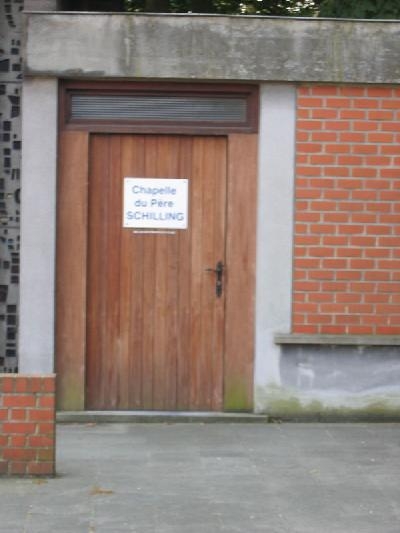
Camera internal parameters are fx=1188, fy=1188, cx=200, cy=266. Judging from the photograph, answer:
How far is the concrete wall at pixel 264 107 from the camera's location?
31.2 ft

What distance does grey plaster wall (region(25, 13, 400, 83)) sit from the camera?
31.2 ft

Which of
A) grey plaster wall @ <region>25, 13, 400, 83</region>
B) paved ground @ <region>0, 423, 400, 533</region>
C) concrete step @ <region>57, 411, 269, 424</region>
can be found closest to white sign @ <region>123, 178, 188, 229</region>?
grey plaster wall @ <region>25, 13, 400, 83</region>

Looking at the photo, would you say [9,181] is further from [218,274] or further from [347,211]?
[347,211]

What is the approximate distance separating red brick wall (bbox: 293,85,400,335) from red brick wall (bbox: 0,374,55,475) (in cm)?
285

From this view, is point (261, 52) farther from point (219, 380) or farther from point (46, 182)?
point (219, 380)

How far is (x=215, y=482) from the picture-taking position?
25.1 feet

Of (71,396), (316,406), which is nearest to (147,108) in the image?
(71,396)

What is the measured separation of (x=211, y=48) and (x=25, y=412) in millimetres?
3590

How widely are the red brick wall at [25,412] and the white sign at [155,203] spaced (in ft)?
8.38

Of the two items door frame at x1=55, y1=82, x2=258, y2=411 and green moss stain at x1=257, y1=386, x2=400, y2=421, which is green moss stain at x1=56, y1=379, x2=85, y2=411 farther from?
green moss stain at x1=257, y1=386, x2=400, y2=421

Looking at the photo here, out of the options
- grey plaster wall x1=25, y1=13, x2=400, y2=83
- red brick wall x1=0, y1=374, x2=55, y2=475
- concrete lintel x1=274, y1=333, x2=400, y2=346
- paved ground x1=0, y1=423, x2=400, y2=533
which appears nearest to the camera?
paved ground x1=0, y1=423, x2=400, y2=533

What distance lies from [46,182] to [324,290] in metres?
2.42

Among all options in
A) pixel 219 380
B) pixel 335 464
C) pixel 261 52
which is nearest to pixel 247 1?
pixel 261 52

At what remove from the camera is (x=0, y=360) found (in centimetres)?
986
